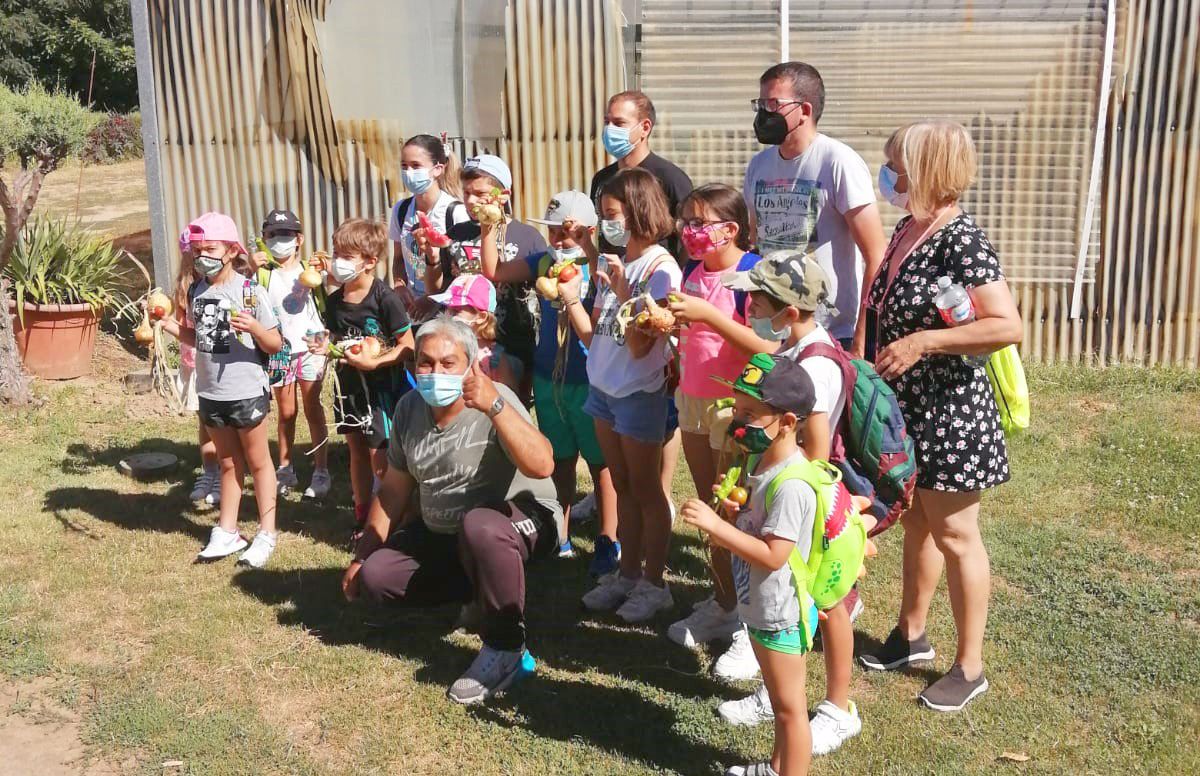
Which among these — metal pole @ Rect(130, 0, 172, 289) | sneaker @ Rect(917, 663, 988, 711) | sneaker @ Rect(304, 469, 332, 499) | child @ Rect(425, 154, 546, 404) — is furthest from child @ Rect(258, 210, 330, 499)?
sneaker @ Rect(917, 663, 988, 711)

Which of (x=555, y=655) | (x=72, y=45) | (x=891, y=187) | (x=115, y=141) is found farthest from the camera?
(x=72, y=45)

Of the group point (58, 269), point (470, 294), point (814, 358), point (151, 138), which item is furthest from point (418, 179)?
point (58, 269)

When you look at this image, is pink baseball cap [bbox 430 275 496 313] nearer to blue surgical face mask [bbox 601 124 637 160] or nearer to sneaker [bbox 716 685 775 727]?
blue surgical face mask [bbox 601 124 637 160]

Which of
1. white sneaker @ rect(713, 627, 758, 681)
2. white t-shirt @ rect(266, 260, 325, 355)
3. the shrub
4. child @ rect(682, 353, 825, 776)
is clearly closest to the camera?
child @ rect(682, 353, 825, 776)

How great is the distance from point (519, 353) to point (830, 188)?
1880mm

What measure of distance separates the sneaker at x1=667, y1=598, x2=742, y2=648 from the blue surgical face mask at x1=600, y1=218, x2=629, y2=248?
1630 millimetres

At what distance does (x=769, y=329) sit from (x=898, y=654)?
164 centimetres

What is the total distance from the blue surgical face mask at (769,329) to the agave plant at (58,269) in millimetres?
6459

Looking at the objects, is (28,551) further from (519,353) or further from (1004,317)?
(1004,317)

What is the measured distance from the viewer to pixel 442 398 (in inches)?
162

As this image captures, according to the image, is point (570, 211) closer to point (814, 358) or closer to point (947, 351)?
point (814, 358)

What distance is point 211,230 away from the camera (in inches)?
215

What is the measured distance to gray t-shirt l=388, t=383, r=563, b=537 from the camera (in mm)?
4355

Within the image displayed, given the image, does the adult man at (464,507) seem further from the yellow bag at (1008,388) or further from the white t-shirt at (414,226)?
the yellow bag at (1008,388)
